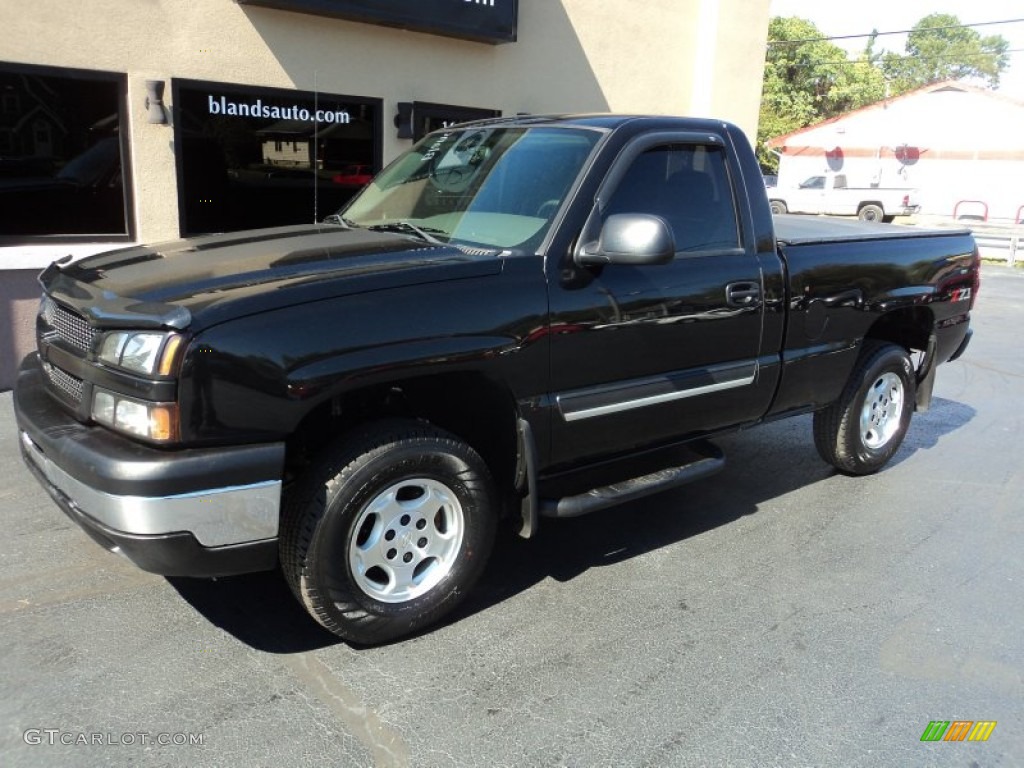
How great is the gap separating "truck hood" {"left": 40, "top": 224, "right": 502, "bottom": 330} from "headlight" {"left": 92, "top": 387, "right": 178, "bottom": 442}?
25 centimetres

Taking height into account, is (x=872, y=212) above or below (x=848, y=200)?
below

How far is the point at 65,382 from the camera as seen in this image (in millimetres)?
3189

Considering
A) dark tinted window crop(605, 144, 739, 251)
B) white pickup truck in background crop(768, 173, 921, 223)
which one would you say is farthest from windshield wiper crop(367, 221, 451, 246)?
white pickup truck in background crop(768, 173, 921, 223)

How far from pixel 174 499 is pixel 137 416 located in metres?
0.31

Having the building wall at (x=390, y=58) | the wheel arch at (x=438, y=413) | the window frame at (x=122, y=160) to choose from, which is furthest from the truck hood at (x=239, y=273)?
the building wall at (x=390, y=58)

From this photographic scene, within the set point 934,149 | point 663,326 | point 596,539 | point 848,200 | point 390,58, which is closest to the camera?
point 663,326

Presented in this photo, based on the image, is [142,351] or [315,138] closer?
[142,351]

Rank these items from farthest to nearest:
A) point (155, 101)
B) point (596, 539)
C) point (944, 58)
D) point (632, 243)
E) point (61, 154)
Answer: point (944, 58)
point (155, 101)
point (61, 154)
point (596, 539)
point (632, 243)

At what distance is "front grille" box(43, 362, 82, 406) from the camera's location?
3.06m

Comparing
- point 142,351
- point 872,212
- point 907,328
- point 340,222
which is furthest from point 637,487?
point 872,212

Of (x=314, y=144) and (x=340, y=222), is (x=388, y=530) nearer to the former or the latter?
(x=340, y=222)

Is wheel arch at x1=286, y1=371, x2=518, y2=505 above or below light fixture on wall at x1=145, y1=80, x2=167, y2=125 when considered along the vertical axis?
below

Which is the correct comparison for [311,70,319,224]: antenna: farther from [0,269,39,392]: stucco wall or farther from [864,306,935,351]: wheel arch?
[864,306,935,351]: wheel arch

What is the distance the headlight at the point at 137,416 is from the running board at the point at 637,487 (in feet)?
5.14
